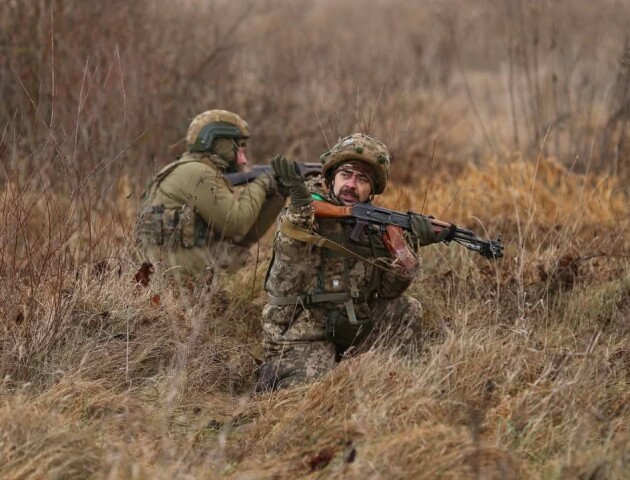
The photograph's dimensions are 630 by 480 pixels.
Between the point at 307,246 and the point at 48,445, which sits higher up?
the point at 307,246

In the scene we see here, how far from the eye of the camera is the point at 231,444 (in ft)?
11.0

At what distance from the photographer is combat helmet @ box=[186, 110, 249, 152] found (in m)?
5.52

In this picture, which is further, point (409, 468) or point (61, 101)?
point (61, 101)

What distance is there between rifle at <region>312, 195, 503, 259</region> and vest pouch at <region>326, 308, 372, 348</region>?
36cm

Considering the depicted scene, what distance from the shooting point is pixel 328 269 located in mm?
4281

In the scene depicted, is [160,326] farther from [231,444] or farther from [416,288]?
[416,288]

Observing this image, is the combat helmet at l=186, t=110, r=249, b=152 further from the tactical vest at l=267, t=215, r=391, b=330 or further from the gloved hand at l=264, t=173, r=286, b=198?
the tactical vest at l=267, t=215, r=391, b=330

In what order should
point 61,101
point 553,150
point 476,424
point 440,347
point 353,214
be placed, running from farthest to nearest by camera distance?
point 553,150 → point 61,101 → point 353,214 → point 440,347 → point 476,424

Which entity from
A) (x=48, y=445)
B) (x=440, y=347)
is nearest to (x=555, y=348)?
(x=440, y=347)

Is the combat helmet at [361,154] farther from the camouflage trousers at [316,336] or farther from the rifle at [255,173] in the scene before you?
the rifle at [255,173]

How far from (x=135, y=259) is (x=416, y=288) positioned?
145cm

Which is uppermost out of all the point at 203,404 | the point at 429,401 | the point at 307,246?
the point at 307,246

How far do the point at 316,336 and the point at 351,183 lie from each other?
689 mm

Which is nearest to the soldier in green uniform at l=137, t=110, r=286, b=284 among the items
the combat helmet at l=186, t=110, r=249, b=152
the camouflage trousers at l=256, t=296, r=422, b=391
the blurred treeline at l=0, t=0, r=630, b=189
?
the combat helmet at l=186, t=110, r=249, b=152
